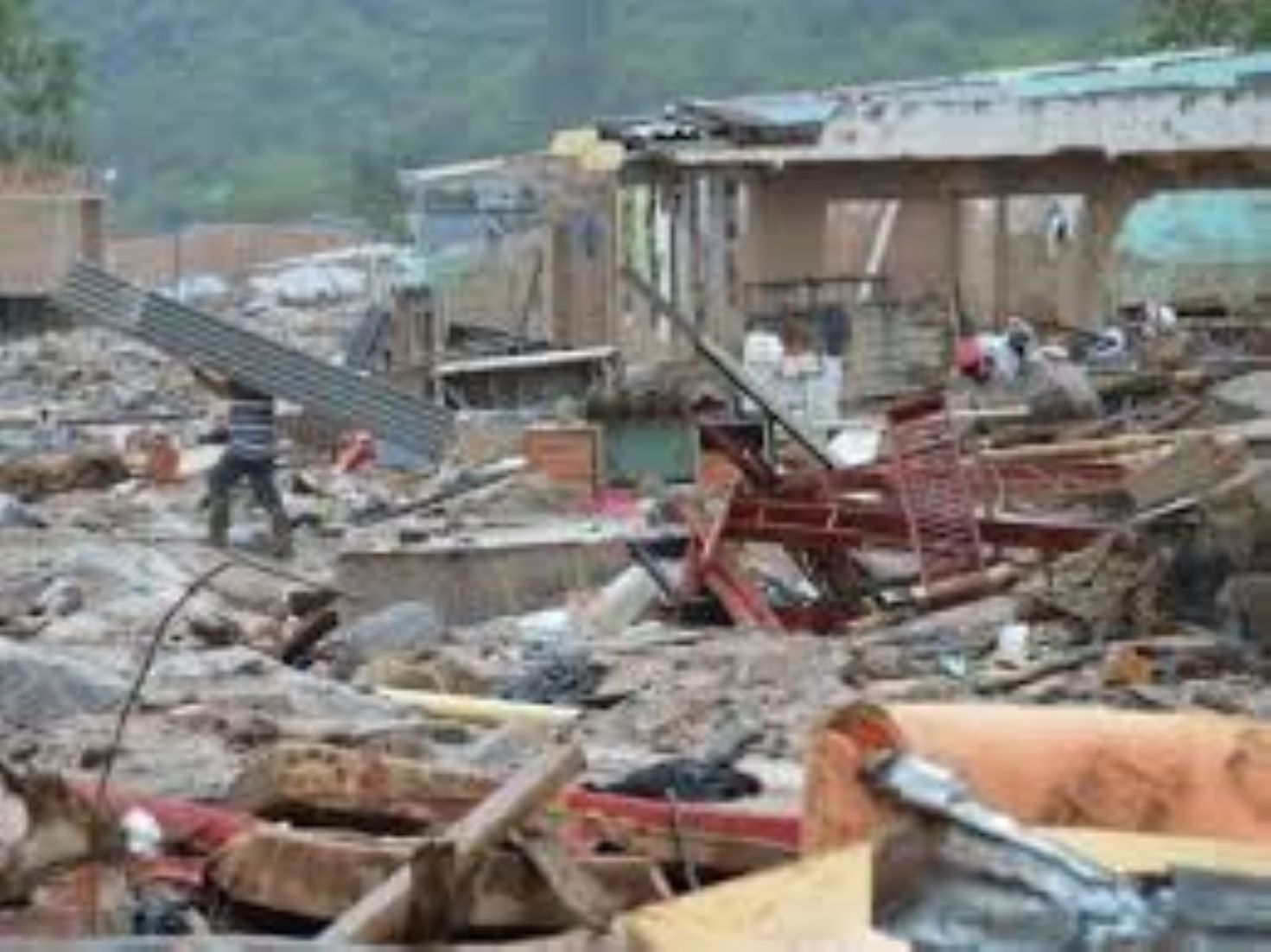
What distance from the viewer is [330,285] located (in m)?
57.4

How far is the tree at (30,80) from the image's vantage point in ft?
198

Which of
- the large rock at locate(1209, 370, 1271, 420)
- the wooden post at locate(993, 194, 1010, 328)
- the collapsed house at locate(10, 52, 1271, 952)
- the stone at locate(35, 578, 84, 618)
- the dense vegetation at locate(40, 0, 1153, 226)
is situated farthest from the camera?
the dense vegetation at locate(40, 0, 1153, 226)

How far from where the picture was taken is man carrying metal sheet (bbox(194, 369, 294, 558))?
19.3 meters

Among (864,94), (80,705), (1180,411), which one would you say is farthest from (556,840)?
(864,94)

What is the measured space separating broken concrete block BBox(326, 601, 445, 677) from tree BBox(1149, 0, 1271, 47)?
24.0m

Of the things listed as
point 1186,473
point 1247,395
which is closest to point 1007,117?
point 1247,395

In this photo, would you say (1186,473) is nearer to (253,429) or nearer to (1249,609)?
(1249,609)

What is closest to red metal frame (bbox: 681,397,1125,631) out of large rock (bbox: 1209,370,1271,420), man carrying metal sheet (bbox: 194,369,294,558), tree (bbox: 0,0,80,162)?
large rock (bbox: 1209,370,1271,420)

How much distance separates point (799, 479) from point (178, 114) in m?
84.9

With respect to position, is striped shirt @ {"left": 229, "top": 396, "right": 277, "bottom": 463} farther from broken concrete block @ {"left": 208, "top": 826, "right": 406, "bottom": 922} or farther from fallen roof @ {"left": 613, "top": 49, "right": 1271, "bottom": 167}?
broken concrete block @ {"left": 208, "top": 826, "right": 406, "bottom": 922}

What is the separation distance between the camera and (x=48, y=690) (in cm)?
1109

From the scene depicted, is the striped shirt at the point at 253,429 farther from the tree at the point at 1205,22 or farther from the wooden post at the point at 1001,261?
the tree at the point at 1205,22

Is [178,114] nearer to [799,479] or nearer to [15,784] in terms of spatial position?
[799,479]

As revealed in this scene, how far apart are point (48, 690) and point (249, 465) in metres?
8.26
